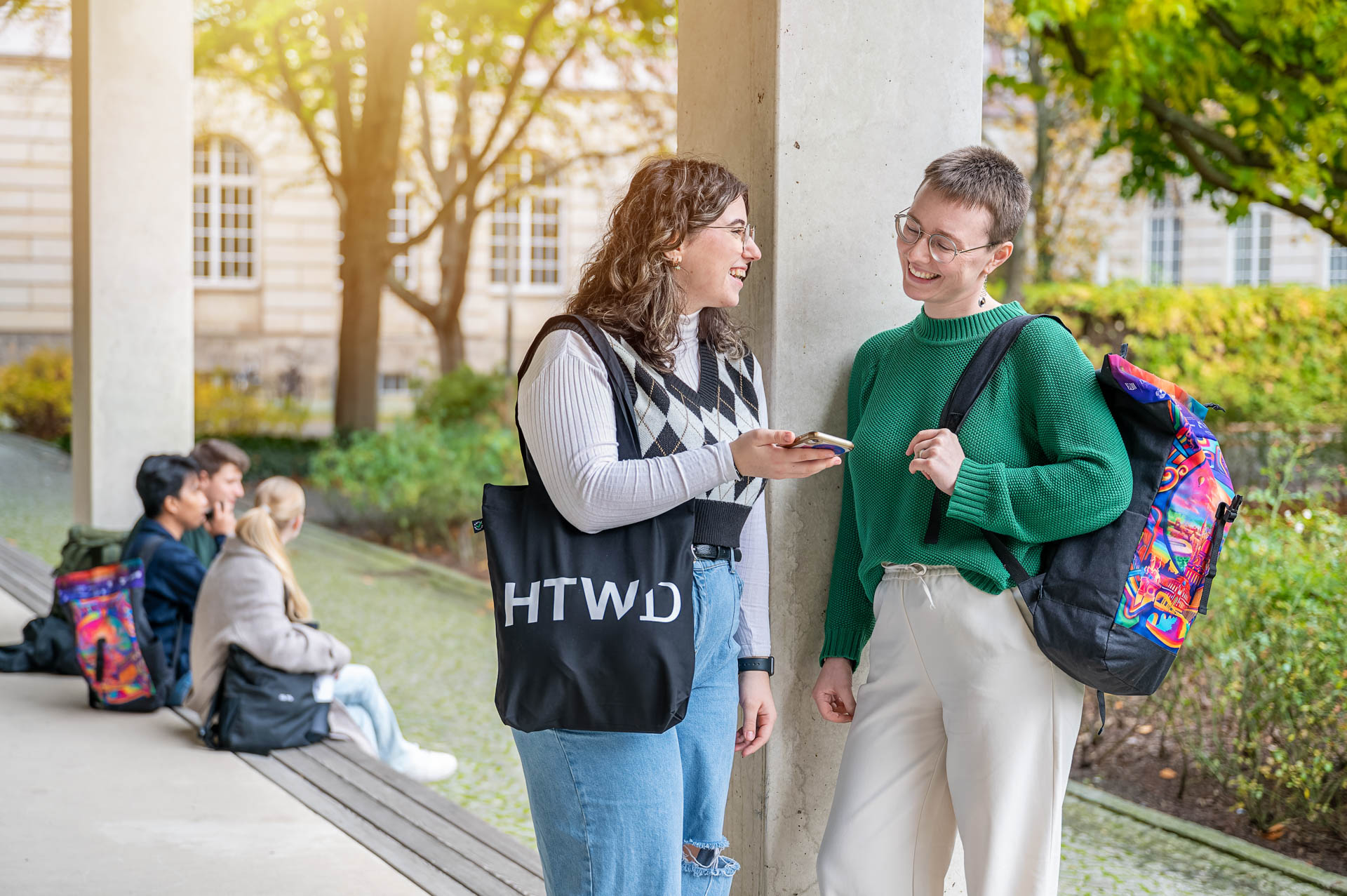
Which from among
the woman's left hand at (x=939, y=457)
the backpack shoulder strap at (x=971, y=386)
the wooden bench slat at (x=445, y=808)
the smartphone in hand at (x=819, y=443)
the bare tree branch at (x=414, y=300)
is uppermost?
the bare tree branch at (x=414, y=300)

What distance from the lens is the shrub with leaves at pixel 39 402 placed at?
755 inches

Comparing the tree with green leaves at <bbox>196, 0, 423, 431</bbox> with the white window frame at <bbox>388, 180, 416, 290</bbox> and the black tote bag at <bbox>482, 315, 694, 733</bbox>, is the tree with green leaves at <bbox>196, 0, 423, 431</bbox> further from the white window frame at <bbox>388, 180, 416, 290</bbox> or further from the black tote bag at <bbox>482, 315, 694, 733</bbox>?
the white window frame at <bbox>388, 180, 416, 290</bbox>

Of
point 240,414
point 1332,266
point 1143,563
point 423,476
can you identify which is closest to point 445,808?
point 1143,563

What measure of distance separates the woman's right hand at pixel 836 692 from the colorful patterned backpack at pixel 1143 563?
51 cm

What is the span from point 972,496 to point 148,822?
10.6ft

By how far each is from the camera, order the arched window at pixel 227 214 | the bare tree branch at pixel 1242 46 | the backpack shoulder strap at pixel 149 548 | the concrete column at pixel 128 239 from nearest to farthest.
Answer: the backpack shoulder strap at pixel 149 548 → the concrete column at pixel 128 239 → the bare tree branch at pixel 1242 46 → the arched window at pixel 227 214

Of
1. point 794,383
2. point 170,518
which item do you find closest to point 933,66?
point 794,383

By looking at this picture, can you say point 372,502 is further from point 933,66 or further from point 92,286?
point 933,66

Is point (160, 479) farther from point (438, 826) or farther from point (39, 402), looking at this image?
point (39, 402)

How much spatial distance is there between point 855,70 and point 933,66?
0.21 metres

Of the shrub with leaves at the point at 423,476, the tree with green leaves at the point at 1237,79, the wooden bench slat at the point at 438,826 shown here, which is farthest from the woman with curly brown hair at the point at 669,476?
the shrub with leaves at the point at 423,476

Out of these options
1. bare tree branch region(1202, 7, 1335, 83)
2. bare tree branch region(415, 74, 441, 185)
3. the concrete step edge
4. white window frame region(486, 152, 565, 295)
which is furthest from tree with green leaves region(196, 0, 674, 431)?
white window frame region(486, 152, 565, 295)

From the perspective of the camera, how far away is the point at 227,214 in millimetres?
31078

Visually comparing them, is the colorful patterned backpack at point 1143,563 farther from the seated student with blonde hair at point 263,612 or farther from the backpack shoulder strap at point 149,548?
the backpack shoulder strap at point 149,548
